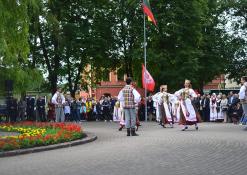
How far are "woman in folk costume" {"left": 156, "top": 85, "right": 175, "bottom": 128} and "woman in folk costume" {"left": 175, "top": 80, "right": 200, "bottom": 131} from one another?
10.4 feet

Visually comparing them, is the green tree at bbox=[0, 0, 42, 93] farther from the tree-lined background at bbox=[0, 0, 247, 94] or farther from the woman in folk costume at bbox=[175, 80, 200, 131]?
the tree-lined background at bbox=[0, 0, 247, 94]

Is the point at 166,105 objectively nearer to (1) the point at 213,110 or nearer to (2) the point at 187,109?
(2) the point at 187,109

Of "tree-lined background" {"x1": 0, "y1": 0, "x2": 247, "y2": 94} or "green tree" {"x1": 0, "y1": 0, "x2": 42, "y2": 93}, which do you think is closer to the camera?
"green tree" {"x1": 0, "y1": 0, "x2": 42, "y2": 93}

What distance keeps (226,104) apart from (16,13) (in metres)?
17.9

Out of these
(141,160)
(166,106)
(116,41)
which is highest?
(116,41)

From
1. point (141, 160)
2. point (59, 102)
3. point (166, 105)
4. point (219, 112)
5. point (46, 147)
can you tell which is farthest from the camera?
point (219, 112)

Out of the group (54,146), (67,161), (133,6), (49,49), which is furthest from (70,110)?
(67,161)

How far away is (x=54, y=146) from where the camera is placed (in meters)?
15.9

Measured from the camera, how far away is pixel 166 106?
27.3 metres

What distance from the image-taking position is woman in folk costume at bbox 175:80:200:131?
23.2 m

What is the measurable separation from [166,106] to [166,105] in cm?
7

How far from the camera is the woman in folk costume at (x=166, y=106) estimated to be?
26.9 meters

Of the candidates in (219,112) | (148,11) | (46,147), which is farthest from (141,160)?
→ (148,11)

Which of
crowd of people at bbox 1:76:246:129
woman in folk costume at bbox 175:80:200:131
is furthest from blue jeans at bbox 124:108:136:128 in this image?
crowd of people at bbox 1:76:246:129
